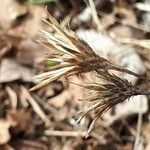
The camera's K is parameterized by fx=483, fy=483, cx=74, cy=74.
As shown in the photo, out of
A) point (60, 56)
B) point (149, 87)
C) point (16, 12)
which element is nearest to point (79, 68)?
point (60, 56)

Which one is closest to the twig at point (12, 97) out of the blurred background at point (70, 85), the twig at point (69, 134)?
the blurred background at point (70, 85)

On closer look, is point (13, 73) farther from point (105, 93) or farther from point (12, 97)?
point (105, 93)

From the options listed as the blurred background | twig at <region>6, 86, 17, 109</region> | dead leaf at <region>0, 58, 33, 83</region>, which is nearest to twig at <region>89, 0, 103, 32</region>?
the blurred background

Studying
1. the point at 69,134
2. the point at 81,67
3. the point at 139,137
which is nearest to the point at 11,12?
the point at 69,134

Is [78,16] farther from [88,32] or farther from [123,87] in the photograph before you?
[123,87]

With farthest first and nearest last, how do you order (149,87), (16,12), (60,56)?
(16,12) < (149,87) < (60,56)

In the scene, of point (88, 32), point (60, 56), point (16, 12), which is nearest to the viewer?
point (60, 56)

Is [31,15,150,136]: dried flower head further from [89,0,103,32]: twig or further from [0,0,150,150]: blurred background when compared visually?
[89,0,103,32]: twig
